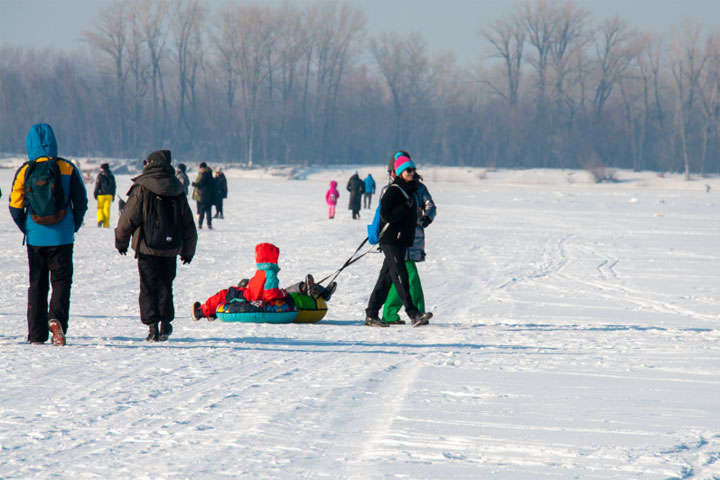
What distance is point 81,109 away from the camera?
7312 centimetres

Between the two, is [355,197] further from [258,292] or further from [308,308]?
[258,292]

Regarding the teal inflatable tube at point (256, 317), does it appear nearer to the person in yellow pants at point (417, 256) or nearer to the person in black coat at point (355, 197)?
the person in yellow pants at point (417, 256)

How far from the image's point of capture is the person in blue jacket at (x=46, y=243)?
5609mm

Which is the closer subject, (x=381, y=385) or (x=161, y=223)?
(x=381, y=385)

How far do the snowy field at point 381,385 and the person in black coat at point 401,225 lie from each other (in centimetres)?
30

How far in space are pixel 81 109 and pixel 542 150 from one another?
3606 centimetres

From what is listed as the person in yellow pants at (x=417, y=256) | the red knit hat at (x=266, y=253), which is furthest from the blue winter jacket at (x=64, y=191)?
the person in yellow pants at (x=417, y=256)

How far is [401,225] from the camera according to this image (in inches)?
280

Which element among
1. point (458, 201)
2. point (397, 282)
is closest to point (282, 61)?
point (458, 201)

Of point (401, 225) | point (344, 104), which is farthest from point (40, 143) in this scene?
point (344, 104)

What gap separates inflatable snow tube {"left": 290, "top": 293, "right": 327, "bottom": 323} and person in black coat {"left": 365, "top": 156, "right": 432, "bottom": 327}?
0.67 m

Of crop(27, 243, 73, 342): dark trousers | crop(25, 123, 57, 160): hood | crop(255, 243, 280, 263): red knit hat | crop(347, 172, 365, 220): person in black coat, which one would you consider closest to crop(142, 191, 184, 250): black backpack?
crop(27, 243, 73, 342): dark trousers

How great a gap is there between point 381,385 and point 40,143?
2587mm

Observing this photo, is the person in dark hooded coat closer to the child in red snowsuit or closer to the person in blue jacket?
the person in blue jacket
